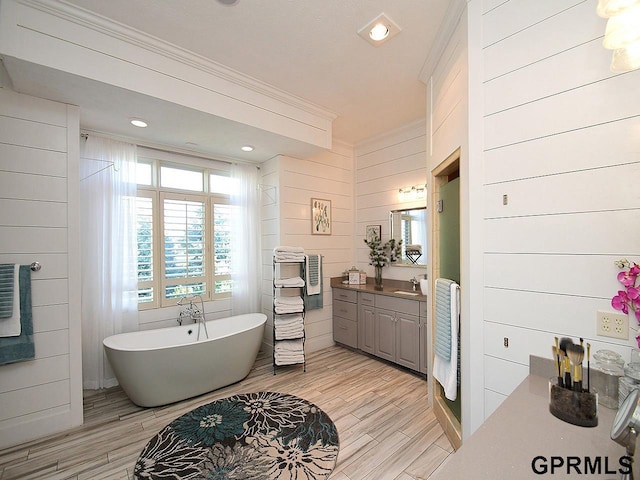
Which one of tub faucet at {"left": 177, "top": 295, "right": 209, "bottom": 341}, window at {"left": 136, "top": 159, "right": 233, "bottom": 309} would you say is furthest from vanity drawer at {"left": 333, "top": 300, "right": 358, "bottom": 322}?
tub faucet at {"left": 177, "top": 295, "right": 209, "bottom": 341}

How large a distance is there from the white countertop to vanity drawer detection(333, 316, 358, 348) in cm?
282

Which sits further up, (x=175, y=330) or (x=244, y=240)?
(x=244, y=240)

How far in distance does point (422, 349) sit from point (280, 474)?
1880mm

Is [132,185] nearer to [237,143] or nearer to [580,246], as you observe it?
[237,143]

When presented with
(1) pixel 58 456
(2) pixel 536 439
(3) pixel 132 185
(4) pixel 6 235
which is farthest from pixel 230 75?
(1) pixel 58 456

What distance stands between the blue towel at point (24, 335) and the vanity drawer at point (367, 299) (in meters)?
3.19

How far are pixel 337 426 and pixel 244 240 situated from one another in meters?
2.46

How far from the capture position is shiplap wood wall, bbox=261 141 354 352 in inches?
145

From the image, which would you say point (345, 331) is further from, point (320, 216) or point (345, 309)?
point (320, 216)

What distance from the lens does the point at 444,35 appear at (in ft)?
6.64

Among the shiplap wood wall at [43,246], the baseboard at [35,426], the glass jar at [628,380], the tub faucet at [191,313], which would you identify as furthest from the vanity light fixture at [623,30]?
the baseboard at [35,426]

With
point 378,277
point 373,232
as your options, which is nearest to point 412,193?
point 373,232

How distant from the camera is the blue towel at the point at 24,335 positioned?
6.80 feet

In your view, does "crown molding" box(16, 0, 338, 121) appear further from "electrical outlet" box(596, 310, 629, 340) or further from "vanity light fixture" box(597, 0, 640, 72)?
"electrical outlet" box(596, 310, 629, 340)
